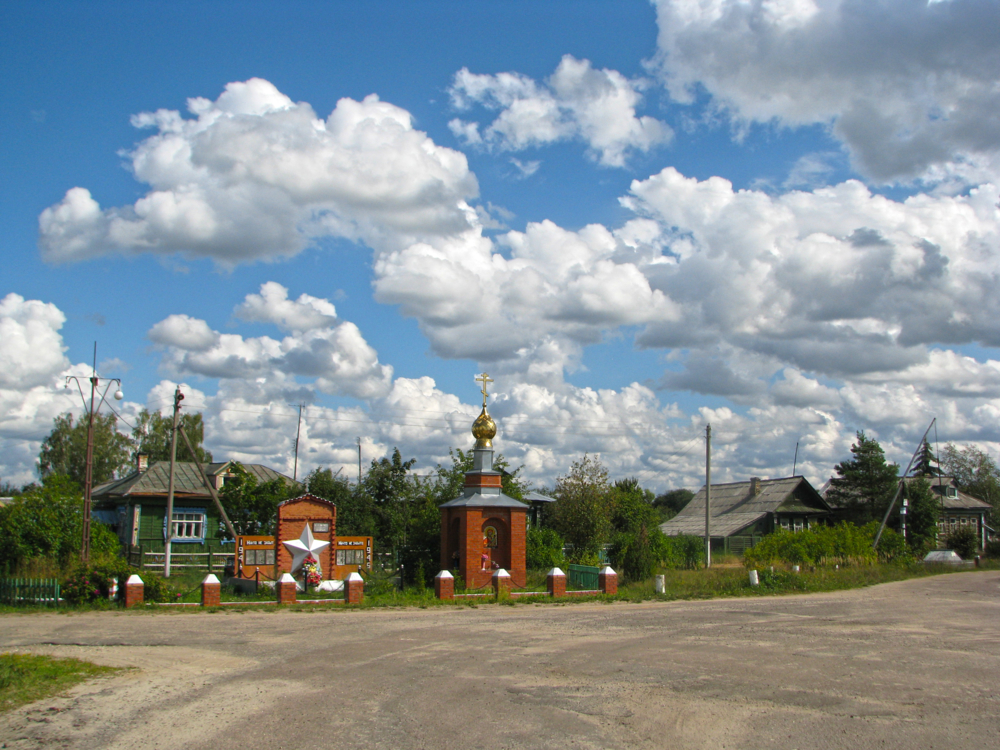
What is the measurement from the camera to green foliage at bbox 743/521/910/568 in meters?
29.5

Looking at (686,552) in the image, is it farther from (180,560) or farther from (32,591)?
(32,591)

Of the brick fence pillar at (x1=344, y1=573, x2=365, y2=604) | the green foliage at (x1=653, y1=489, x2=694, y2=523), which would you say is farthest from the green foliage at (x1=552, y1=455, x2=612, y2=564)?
A: the green foliage at (x1=653, y1=489, x2=694, y2=523)

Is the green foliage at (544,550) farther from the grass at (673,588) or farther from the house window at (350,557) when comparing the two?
the house window at (350,557)

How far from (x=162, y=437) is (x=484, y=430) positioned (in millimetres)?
40223

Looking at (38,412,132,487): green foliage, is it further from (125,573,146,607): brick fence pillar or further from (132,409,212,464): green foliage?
(125,573,146,607): brick fence pillar

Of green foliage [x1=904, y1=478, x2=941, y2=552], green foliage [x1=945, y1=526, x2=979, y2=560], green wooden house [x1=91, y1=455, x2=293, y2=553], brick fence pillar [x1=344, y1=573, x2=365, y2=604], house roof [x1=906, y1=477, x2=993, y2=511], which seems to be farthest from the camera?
house roof [x1=906, y1=477, x2=993, y2=511]

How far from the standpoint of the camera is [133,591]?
18.5 m

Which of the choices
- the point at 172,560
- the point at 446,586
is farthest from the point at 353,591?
the point at 172,560

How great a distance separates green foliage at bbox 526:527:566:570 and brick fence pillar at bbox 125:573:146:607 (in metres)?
13.2

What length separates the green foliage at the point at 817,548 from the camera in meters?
29.5

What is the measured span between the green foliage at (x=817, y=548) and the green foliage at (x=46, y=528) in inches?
888

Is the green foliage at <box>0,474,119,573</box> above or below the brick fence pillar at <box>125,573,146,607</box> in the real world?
above

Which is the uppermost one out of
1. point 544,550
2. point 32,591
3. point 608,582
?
point 544,550

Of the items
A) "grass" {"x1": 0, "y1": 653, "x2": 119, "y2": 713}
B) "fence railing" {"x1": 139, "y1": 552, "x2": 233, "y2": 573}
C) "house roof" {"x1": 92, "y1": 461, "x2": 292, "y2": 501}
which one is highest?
"house roof" {"x1": 92, "y1": 461, "x2": 292, "y2": 501}
